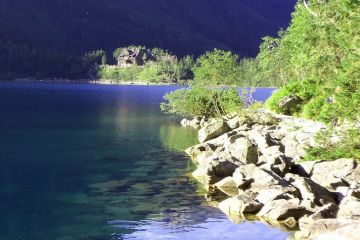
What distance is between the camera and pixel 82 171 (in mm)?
43938

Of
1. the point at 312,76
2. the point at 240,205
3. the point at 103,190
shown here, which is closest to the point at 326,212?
the point at 240,205

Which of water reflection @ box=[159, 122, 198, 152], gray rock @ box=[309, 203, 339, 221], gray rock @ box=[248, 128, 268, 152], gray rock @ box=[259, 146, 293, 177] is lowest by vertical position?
water reflection @ box=[159, 122, 198, 152]

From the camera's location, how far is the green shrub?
3031 inches

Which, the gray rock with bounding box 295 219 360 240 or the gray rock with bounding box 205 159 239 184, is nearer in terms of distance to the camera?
the gray rock with bounding box 295 219 360 240

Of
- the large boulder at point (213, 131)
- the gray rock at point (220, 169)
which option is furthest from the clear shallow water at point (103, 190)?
the large boulder at point (213, 131)

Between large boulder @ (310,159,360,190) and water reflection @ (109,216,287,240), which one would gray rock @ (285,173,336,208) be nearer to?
large boulder @ (310,159,360,190)

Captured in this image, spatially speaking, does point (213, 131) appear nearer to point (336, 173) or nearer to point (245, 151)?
point (245, 151)

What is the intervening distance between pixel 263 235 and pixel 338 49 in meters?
26.7

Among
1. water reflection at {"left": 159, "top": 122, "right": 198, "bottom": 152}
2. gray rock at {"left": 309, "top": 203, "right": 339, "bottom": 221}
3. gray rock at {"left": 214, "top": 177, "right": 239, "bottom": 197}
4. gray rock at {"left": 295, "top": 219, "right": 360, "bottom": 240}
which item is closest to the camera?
gray rock at {"left": 295, "top": 219, "right": 360, "bottom": 240}

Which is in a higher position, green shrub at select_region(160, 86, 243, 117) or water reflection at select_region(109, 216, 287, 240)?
green shrub at select_region(160, 86, 243, 117)

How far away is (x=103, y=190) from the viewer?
3684 cm

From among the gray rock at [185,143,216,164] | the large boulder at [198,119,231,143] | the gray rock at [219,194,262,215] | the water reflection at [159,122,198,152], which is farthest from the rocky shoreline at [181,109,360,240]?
the water reflection at [159,122,198,152]

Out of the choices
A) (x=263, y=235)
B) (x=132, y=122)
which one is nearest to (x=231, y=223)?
(x=263, y=235)

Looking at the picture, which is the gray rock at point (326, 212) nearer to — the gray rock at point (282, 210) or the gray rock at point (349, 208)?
the gray rock at point (349, 208)
